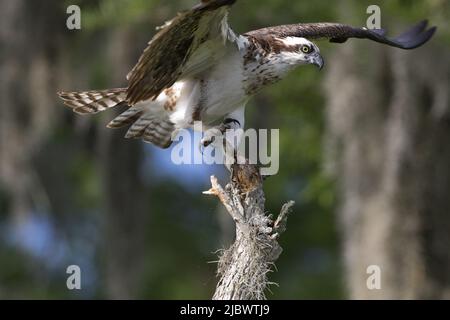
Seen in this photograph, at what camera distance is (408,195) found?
10445mm

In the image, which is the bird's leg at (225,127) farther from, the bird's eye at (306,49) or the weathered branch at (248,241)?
the weathered branch at (248,241)

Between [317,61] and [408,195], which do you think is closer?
[317,61]

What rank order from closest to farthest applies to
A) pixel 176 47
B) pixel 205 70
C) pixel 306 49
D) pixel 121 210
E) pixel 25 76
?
pixel 176 47, pixel 205 70, pixel 306 49, pixel 25 76, pixel 121 210

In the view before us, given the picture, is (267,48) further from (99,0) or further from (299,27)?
(99,0)

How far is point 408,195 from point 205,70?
3.56m

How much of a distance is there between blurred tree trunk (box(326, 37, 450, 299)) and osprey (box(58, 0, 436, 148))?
2257 millimetres

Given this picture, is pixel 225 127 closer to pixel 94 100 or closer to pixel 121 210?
pixel 94 100

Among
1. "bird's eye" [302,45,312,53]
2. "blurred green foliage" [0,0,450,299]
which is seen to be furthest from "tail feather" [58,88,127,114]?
"blurred green foliage" [0,0,450,299]

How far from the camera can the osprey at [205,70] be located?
22.3ft

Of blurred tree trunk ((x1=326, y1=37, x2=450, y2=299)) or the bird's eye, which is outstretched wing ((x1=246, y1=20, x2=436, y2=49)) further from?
blurred tree trunk ((x1=326, y1=37, x2=450, y2=299))

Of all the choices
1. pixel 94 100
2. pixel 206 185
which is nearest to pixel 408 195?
pixel 94 100

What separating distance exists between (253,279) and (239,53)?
5.77 ft

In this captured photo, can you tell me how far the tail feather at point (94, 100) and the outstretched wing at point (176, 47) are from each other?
80cm

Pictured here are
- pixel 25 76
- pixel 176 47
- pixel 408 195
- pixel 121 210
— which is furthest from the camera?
pixel 121 210
